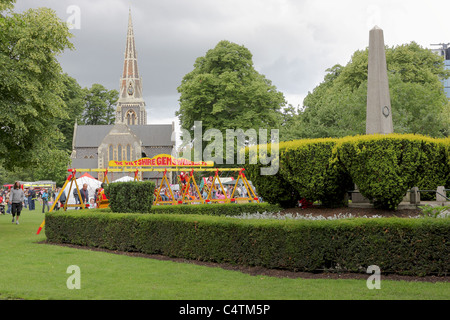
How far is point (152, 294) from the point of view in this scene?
8164 millimetres

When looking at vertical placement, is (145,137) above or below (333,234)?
above

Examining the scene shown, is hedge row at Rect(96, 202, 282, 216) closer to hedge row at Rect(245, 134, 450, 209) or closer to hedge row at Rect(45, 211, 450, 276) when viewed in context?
hedge row at Rect(245, 134, 450, 209)

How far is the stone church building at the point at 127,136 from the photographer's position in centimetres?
8619

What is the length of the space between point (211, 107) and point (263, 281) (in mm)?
36978

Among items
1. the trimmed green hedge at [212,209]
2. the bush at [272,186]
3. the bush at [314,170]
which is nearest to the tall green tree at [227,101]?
the trimmed green hedge at [212,209]

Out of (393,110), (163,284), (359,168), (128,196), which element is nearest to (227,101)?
(393,110)

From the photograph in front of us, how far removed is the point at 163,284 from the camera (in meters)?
9.23

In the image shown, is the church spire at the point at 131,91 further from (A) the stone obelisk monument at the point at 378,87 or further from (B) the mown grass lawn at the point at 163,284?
(B) the mown grass lawn at the point at 163,284

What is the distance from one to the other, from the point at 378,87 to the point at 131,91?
306 feet

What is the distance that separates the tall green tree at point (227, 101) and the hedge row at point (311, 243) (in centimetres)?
3097

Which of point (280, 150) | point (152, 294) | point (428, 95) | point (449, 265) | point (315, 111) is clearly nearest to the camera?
point (152, 294)

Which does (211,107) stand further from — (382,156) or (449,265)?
(449,265)
